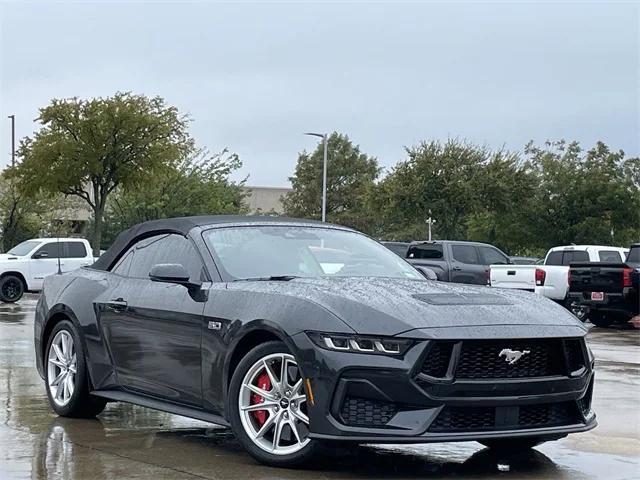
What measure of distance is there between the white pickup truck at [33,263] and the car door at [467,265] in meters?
9.40

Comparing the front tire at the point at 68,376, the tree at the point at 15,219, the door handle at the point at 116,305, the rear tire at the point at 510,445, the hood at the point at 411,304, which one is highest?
the tree at the point at 15,219

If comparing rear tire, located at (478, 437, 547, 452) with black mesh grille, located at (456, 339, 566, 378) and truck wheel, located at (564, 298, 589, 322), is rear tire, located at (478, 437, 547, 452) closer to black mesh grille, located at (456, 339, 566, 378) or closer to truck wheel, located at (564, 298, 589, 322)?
black mesh grille, located at (456, 339, 566, 378)

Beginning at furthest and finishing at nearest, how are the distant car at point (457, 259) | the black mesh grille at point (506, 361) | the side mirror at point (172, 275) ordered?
the distant car at point (457, 259) < the side mirror at point (172, 275) < the black mesh grille at point (506, 361)

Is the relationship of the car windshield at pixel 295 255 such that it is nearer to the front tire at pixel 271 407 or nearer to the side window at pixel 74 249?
the front tire at pixel 271 407

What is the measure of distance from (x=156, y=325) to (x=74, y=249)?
2245cm

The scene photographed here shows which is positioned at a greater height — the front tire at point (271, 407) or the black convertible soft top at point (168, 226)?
the black convertible soft top at point (168, 226)

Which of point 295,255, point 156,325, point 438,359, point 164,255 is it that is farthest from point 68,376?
point 438,359

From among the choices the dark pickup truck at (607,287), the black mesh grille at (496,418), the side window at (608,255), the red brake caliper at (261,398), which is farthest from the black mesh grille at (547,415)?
the side window at (608,255)

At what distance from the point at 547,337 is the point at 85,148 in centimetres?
3223

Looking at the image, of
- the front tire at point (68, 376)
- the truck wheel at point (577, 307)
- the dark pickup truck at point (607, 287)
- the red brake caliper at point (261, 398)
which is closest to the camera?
the red brake caliper at point (261, 398)

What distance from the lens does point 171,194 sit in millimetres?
50500

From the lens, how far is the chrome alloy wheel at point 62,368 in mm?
8055

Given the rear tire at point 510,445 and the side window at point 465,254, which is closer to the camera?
the rear tire at point 510,445

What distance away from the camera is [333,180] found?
77500mm
